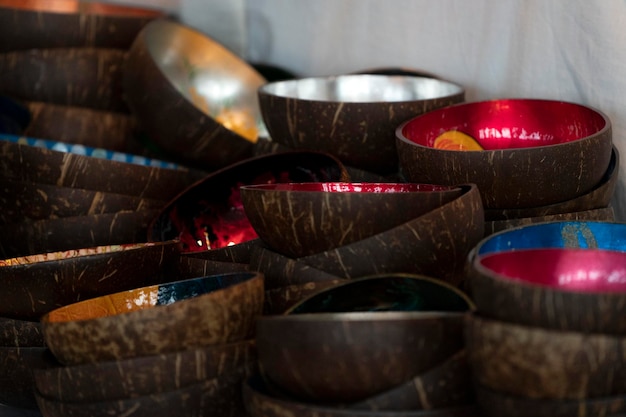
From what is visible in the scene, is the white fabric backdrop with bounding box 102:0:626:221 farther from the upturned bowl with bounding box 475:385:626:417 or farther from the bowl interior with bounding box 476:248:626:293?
the upturned bowl with bounding box 475:385:626:417

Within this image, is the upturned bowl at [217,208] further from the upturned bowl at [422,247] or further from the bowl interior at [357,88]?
the upturned bowl at [422,247]

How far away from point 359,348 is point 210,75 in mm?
1039

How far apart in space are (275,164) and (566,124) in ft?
1.16

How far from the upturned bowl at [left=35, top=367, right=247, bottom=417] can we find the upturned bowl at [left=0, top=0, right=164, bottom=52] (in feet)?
2.94

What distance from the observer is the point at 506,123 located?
42.0 inches

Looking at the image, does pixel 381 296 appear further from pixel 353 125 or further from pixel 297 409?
pixel 353 125

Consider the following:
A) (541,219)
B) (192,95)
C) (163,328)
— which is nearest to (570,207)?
(541,219)

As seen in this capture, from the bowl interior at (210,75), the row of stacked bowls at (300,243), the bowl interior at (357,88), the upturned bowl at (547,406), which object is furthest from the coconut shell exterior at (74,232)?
the upturned bowl at (547,406)

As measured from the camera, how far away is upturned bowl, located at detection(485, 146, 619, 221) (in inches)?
33.5

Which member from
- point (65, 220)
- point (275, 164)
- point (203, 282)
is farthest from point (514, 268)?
point (65, 220)

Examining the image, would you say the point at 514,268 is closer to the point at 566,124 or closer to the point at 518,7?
the point at 566,124

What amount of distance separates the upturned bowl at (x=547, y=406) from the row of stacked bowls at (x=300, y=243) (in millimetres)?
28

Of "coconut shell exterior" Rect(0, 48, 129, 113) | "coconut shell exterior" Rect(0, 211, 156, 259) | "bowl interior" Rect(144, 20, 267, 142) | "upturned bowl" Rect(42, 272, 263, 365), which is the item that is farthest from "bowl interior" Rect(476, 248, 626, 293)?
"coconut shell exterior" Rect(0, 48, 129, 113)

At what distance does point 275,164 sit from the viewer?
3.57 feet
